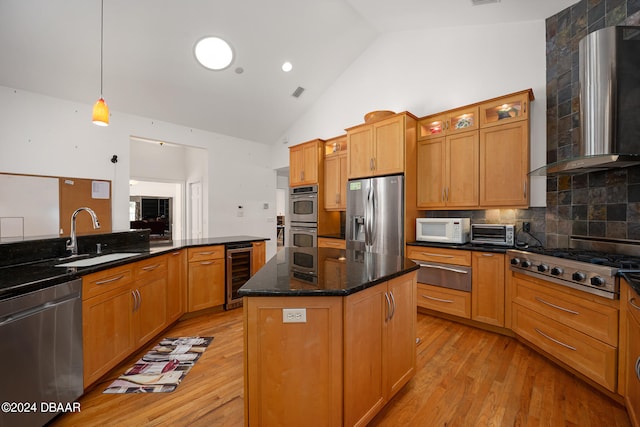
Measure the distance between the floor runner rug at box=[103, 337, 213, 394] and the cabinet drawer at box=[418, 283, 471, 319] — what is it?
2.51 metres

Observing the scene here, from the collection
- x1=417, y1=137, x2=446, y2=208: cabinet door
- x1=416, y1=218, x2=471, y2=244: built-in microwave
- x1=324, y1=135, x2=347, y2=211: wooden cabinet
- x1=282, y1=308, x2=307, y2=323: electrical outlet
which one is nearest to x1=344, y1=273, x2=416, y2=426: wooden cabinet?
x1=282, y1=308, x2=307, y2=323: electrical outlet

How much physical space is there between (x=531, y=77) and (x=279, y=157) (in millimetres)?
4648

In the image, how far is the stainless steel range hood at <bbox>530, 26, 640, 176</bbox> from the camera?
2.04m

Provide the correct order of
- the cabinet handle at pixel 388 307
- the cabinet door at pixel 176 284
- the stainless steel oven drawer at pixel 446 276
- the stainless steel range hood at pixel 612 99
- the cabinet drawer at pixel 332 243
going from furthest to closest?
the cabinet drawer at pixel 332 243 < the stainless steel oven drawer at pixel 446 276 < the cabinet door at pixel 176 284 < the stainless steel range hood at pixel 612 99 < the cabinet handle at pixel 388 307

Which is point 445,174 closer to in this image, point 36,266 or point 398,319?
point 398,319

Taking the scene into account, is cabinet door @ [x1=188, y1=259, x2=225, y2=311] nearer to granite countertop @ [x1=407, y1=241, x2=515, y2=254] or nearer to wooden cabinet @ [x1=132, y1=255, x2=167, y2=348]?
wooden cabinet @ [x1=132, y1=255, x2=167, y2=348]

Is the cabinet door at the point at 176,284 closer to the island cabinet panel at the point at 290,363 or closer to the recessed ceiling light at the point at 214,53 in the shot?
the island cabinet panel at the point at 290,363

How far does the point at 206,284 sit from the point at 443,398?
272 centimetres

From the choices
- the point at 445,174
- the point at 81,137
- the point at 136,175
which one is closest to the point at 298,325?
the point at 445,174

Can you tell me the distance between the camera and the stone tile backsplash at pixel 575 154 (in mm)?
2307

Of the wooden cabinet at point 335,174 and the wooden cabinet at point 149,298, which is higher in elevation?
the wooden cabinet at point 335,174

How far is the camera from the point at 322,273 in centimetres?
163

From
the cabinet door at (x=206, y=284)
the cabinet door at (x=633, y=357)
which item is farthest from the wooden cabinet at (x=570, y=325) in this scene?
the cabinet door at (x=206, y=284)

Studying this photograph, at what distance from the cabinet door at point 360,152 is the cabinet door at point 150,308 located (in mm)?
2834
